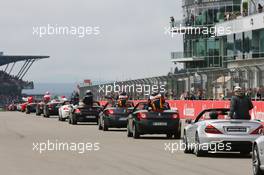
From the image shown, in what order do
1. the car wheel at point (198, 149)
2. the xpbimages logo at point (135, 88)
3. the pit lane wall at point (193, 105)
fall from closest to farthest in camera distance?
the car wheel at point (198, 149), the pit lane wall at point (193, 105), the xpbimages logo at point (135, 88)

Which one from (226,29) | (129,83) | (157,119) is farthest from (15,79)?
(157,119)

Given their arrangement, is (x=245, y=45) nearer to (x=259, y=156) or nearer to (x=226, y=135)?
(x=226, y=135)

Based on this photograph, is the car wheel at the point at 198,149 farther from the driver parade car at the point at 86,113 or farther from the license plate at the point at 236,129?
→ the driver parade car at the point at 86,113

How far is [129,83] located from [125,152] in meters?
33.5

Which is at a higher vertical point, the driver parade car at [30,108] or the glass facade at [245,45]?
the glass facade at [245,45]

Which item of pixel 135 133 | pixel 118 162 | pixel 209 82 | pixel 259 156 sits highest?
pixel 209 82

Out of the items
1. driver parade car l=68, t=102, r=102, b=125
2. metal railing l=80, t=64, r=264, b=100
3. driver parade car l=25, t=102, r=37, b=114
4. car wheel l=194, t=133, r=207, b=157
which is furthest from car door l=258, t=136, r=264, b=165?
driver parade car l=25, t=102, r=37, b=114

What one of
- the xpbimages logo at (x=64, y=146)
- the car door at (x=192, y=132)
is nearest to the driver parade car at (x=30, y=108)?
the xpbimages logo at (x=64, y=146)

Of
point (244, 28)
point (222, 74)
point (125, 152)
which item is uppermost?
point (244, 28)

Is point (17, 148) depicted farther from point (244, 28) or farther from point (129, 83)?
point (244, 28)

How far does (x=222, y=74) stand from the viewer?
39.6 meters

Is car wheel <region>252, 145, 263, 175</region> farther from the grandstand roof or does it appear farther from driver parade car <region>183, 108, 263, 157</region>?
the grandstand roof

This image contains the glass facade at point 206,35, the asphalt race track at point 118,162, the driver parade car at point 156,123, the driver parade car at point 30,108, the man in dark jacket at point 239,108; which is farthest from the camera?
the glass facade at point 206,35

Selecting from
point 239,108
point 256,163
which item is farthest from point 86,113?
point 256,163
